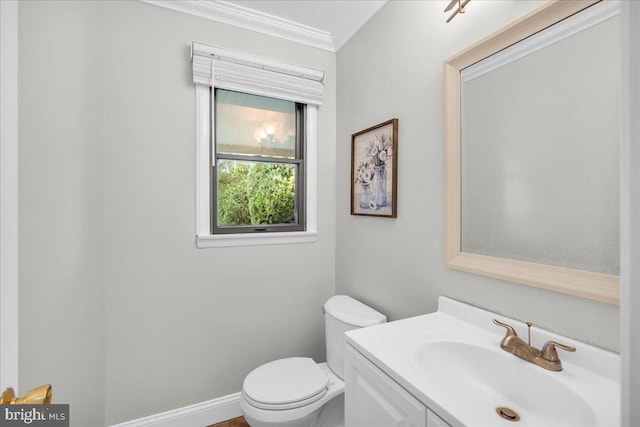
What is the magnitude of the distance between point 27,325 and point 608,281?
5.90 ft

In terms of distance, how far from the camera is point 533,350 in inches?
35.6

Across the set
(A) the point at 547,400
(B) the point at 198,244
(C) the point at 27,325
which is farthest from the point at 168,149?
(A) the point at 547,400

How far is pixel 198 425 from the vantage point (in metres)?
1.76

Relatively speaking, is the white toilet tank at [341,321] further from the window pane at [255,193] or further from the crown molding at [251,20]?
the crown molding at [251,20]

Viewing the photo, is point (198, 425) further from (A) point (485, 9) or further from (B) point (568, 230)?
(A) point (485, 9)

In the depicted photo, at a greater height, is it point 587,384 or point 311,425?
point 587,384

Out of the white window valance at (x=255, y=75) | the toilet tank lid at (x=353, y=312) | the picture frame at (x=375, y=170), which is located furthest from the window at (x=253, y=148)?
the toilet tank lid at (x=353, y=312)

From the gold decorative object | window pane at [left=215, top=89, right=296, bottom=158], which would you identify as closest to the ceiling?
window pane at [left=215, top=89, right=296, bottom=158]

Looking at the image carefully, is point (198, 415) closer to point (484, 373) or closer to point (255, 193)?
point (255, 193)

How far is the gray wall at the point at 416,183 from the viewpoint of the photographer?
986mm

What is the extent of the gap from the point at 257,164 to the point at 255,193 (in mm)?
191

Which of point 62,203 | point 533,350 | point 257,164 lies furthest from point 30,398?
point 257,164

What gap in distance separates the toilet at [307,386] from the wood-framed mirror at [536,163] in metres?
0.66

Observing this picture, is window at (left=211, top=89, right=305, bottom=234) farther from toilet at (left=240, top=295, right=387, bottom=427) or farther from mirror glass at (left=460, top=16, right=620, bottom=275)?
mirror glass at (left=460, top=16, right=620, bottom=275)
